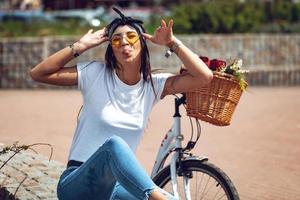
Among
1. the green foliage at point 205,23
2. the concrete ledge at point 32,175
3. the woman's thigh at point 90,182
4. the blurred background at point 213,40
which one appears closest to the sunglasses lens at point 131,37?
the woman's thigh at point 90,182

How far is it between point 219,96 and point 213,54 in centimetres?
1356

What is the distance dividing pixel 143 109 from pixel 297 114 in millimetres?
8105

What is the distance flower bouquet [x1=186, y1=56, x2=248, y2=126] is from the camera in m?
4.31

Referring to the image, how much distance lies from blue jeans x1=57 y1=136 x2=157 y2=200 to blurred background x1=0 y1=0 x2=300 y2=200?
944mm

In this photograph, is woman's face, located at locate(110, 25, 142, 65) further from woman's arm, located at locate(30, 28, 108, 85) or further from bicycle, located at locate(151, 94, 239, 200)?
bicycle, located at locate(151, 94, 239, 200)

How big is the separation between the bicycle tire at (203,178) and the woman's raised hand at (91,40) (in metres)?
0.85

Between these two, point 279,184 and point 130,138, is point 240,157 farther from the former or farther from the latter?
point 130,138

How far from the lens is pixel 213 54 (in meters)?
17.8

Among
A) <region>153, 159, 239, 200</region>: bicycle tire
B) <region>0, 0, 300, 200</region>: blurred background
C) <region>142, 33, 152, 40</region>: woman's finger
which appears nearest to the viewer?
<region>153, 159, 239, 200</region>: bicycle tire

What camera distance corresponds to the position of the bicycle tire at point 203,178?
4.18 metres

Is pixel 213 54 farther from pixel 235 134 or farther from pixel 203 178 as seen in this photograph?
pixel 203 178

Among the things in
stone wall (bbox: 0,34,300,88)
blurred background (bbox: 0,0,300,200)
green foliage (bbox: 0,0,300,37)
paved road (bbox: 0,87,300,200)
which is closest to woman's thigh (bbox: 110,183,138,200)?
blurred background (bbox: 0,0,300,200)

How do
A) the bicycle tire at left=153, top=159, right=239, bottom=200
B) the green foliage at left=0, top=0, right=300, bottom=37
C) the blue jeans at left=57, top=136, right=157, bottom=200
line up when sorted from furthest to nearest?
the green foliage at left=0, top=0, right=300, bottom=37, the bicycle tire at left=153, top=159, right=239, bottom=200, the blue jeans at left=57, top=136, right=157, bottom=200

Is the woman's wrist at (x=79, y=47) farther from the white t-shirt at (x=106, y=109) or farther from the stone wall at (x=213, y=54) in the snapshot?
the stone wall at (x=213, y=54)
